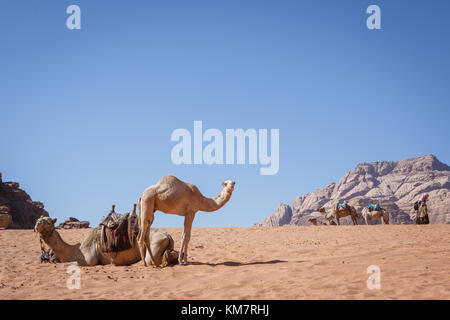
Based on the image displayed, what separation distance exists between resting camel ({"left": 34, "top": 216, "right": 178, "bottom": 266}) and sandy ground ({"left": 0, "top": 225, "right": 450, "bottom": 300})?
1.36 feet

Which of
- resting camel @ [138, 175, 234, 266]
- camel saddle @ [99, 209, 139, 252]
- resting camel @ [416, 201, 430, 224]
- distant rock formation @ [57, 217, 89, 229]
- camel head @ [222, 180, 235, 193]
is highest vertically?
camel head @ [222, 180, 235, 193]

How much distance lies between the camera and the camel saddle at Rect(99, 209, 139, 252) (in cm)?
1135

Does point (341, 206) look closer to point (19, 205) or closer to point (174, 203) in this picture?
point (174, 203)

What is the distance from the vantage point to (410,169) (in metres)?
184

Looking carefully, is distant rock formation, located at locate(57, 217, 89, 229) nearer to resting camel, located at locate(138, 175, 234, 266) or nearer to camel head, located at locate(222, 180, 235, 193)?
resting camel, located at locate(138, 175, 234, 266)

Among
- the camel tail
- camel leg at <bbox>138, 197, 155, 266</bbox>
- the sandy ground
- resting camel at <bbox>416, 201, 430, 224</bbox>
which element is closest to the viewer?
the sandy ground

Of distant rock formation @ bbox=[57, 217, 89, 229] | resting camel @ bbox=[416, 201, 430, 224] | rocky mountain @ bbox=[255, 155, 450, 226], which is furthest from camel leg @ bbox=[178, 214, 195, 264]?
rocky mountain @ bbox=[255, 155, 450, 226]

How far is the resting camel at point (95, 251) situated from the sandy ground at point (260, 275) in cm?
41

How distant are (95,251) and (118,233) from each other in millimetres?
938

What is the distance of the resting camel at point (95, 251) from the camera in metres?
11.5

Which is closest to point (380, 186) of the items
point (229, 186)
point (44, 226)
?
point (229, 186)

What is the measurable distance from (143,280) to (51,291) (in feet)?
6.27

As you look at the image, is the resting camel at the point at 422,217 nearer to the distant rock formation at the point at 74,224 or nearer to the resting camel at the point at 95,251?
the resting camel at the point at 95,251
